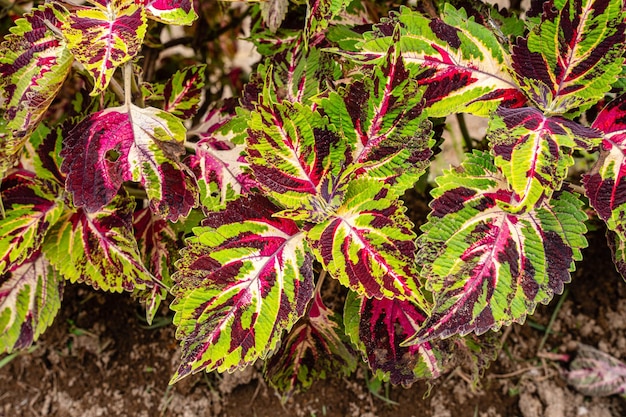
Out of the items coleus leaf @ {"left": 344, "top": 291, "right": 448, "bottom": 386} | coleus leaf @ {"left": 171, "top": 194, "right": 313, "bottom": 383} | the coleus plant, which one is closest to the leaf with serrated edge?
the coleus plant

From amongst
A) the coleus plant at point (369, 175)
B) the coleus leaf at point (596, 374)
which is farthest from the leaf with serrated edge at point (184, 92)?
the coleus leaf at point (596, 374)

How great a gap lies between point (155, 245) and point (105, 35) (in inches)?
14.7

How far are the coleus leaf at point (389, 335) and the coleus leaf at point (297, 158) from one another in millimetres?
177

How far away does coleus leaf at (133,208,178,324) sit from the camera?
99 centimetres

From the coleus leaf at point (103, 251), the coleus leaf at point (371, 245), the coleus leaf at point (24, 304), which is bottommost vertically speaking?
Answer: the coleus leaf at point (24, 304)

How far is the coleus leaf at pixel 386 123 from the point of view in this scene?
743 millimetres

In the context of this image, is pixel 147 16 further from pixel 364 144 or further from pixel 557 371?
pixel 557 371

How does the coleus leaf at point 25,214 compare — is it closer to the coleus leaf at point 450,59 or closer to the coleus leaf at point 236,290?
the coleus leaf at point 236,290

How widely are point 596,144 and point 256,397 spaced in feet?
2.59

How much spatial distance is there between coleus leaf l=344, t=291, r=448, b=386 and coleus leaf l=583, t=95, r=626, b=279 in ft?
0.89

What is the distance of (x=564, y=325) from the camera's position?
1.31 metres

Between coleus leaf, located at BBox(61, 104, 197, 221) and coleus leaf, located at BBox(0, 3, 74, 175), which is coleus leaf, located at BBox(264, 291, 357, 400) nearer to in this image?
coleus leaf, located at BBox(61, 104, 197, 221)

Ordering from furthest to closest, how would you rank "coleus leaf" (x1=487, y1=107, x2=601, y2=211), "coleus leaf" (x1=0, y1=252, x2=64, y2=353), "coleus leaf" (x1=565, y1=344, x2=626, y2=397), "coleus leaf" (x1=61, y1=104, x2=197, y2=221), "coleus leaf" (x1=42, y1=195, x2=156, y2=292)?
"coleus leaf" (x1=565, y1=344, x2=626, y2=397) → "coleus leaf" (x1=0, y1=252, x2=64, y2=353) → "coleus leaf" (x1=42, y1=195, x2=156, y2=292) → "coleus leaf" (x1=61, y1=104, x2=197, y2=221) → "coleus leaf" (x1=487, y1=107, x2=601, y2=211)

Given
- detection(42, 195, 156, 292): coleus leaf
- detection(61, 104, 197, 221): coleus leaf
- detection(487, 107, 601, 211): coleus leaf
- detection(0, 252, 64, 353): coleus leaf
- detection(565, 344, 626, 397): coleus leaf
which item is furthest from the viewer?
detection(565, 344, 626, 397): coleus leaf
